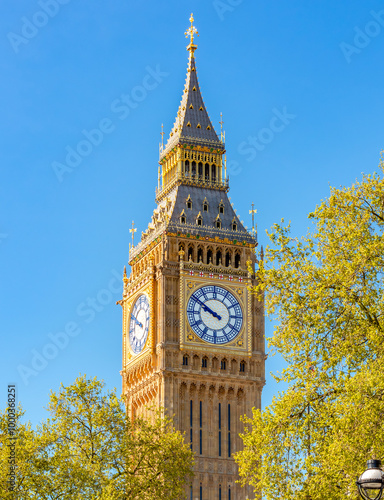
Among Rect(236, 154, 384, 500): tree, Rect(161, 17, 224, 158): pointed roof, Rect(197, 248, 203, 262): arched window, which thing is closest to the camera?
Rect(236, 154, 384, 500): tree

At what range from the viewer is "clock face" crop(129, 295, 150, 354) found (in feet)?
332

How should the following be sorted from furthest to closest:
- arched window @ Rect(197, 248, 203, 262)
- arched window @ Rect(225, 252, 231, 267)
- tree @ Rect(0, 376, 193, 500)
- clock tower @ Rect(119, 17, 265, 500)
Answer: arched window @ Rect(225, 252, 231, 267), arched window @ Rect(197, 248, 203, 262), clock tower @ Rect(119, 17, 265, 500), tree @ Rect(0, 376, 193, 500)

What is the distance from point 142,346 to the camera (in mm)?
101188

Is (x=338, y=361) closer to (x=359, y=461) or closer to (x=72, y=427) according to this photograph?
(x=359, y=461)

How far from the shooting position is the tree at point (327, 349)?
47938 mm

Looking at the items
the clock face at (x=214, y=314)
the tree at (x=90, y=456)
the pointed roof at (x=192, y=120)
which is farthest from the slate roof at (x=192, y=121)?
the tree at (x=90, y=456)

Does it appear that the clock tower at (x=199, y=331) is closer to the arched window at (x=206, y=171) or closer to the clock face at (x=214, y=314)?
the clock face at (x=214, y=314)

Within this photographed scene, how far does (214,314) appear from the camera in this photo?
9938 centimetres

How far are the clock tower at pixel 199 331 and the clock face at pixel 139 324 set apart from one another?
10 centimetres

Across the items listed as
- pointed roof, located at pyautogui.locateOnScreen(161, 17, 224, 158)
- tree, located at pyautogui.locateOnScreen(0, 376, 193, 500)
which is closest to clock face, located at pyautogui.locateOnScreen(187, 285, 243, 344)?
pointed roof, located at pyautogui.locateOnScreen(161, 17, 224, 158)

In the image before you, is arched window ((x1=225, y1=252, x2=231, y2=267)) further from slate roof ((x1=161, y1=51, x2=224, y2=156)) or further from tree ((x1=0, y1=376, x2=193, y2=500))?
tree ((x1=0, y1=376, x2=193, y2=500))

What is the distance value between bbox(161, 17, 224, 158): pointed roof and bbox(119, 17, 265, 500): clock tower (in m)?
4.05

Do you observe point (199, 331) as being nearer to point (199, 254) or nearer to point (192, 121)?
point (199, 254)

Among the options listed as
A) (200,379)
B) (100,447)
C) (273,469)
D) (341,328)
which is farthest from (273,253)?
(200,379)
